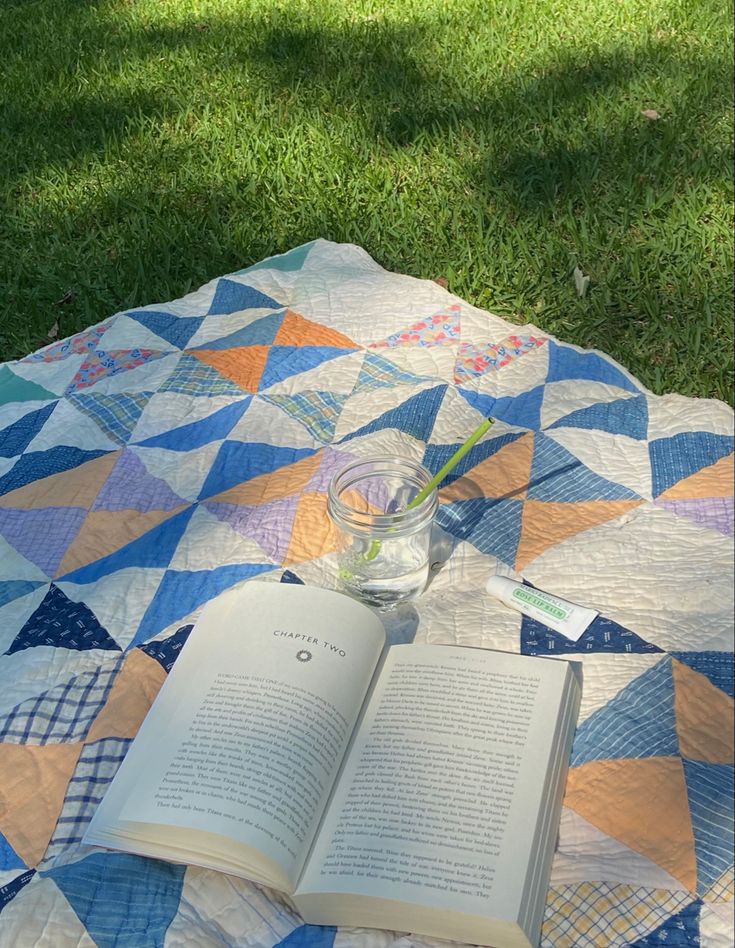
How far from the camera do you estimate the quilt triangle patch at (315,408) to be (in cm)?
163

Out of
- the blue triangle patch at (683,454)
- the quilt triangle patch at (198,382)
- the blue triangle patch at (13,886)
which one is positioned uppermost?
the blue triangle patch at (13,886)

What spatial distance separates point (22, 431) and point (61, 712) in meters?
0.63

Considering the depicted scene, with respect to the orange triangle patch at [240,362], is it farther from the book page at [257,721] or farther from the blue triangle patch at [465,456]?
the book page at [257,721]

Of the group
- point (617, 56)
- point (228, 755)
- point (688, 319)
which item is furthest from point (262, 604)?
point (617, 56)

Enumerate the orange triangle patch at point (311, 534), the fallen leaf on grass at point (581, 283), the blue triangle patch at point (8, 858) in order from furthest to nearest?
the fallen leaf on grass at point (581, 283) → the orange triangle patch at point (311, 534) → the blue triangle patch at point (8, 858)

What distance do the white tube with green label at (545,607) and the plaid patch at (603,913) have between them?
324 millimetres

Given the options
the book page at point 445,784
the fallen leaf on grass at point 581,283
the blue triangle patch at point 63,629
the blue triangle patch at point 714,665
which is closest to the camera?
the book page at point 445,784

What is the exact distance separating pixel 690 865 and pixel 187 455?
95 centimetres

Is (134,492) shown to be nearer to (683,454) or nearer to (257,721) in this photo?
(257,721)

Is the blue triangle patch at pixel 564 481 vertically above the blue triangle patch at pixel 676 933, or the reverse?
the blue triangle patch at pixel 676 933

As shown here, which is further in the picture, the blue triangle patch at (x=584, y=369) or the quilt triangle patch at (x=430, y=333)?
the quilt triangle patch at (x=430, y=333)

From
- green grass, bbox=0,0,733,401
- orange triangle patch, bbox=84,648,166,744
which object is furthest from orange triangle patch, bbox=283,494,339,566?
green grass, bbox=0,0,733,401

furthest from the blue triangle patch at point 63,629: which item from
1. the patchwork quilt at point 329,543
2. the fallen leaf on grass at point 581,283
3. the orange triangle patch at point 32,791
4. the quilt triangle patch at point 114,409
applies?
the fallen leaf on grass at point 581,283

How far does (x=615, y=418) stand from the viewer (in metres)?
1.58
